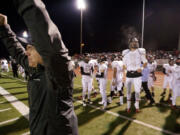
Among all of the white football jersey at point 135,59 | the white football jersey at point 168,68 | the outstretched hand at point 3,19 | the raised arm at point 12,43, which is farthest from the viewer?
the white football jersey at point 168,68

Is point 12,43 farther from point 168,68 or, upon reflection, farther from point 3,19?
point 168,68

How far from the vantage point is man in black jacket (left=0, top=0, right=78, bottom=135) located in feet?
2.45

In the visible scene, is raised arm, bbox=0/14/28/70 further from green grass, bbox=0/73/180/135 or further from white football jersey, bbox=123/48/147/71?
white football jersey, bbox=123/48/147/71

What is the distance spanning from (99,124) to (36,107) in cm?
382

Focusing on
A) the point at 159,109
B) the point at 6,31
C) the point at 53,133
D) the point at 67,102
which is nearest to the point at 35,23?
the point at 67,102

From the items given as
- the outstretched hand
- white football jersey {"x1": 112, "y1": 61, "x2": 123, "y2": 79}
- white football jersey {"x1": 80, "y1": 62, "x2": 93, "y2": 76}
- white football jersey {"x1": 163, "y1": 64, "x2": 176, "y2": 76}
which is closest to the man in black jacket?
the outstretched hand

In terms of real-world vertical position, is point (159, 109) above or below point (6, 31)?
below

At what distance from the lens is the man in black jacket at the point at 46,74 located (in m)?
0.75

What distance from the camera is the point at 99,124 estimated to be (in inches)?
185

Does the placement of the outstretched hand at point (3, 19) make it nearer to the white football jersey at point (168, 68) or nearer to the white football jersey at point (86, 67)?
the white football jersey at point (86, 67)

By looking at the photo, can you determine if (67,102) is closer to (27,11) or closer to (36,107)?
(36,107)

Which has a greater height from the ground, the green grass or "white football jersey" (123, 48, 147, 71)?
"white football jersey" (123, 48, 147, 71)

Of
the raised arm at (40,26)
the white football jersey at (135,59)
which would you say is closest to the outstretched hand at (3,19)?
the raised arm at (40,26)

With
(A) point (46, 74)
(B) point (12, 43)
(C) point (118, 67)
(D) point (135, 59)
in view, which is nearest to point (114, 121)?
(D) point (135, 59)
